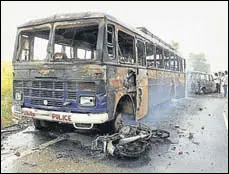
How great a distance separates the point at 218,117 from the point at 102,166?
22.0 ft

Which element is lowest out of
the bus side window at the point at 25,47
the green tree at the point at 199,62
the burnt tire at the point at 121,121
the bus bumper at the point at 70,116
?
the burnt tire at the point at 121,121

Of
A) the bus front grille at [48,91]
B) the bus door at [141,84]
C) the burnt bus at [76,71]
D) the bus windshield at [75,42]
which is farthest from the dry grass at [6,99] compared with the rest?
the bus door at [141,84]

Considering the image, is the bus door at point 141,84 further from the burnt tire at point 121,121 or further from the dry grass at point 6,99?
the dry grass at point 6,99

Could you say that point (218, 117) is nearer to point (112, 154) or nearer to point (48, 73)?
point (112, 154)

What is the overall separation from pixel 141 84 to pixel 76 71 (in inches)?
100

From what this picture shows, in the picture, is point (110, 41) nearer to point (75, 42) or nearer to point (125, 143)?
point (75, 42)

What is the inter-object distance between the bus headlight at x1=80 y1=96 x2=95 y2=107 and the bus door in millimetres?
2044

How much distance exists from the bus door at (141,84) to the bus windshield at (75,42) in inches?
63.3

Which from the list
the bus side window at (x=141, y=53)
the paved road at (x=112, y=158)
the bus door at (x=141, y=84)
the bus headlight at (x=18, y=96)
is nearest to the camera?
the paved road at (x=112, y=158)

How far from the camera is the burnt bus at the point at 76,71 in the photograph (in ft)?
15.3

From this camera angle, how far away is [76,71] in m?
4.71

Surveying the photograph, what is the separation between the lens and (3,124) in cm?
680

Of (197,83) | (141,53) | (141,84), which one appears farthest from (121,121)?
(197,83)

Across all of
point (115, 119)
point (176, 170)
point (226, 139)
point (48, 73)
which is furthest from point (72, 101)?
point (226, 139)
